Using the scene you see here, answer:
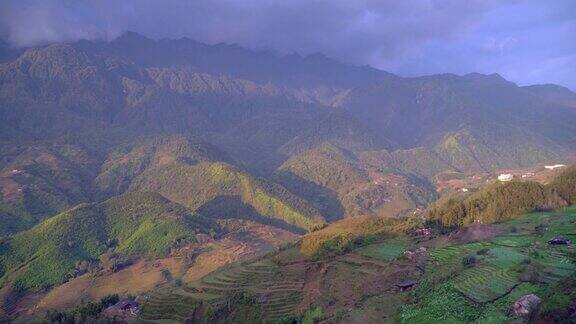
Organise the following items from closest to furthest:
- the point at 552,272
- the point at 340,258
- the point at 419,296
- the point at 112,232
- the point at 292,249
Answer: the point at 552,272
the point at 419,296
the point at 340,258
the point at 292,249
the point at 112,232

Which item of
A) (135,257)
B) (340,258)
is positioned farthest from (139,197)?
(340,258)

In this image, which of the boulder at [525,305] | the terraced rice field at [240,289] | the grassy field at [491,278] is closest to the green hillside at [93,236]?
the terraced rice field at [240,289]

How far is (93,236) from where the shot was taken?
150000mm

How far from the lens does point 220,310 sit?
2260 inches

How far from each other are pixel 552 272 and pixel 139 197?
150 metres

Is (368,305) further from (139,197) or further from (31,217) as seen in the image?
(31,217)

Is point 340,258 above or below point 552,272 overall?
below

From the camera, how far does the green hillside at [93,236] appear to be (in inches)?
5037

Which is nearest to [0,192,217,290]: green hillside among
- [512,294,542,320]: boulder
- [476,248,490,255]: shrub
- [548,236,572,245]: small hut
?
[476,248,490,255]: shrub

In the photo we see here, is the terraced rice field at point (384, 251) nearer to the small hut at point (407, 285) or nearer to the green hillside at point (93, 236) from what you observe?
the small hut at point (407, 285)

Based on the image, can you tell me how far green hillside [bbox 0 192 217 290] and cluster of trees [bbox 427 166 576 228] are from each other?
85.3m

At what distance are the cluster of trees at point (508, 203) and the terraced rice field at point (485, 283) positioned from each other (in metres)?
32.5

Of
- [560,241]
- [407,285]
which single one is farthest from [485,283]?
[560,241]

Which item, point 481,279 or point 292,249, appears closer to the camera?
point 481,279
